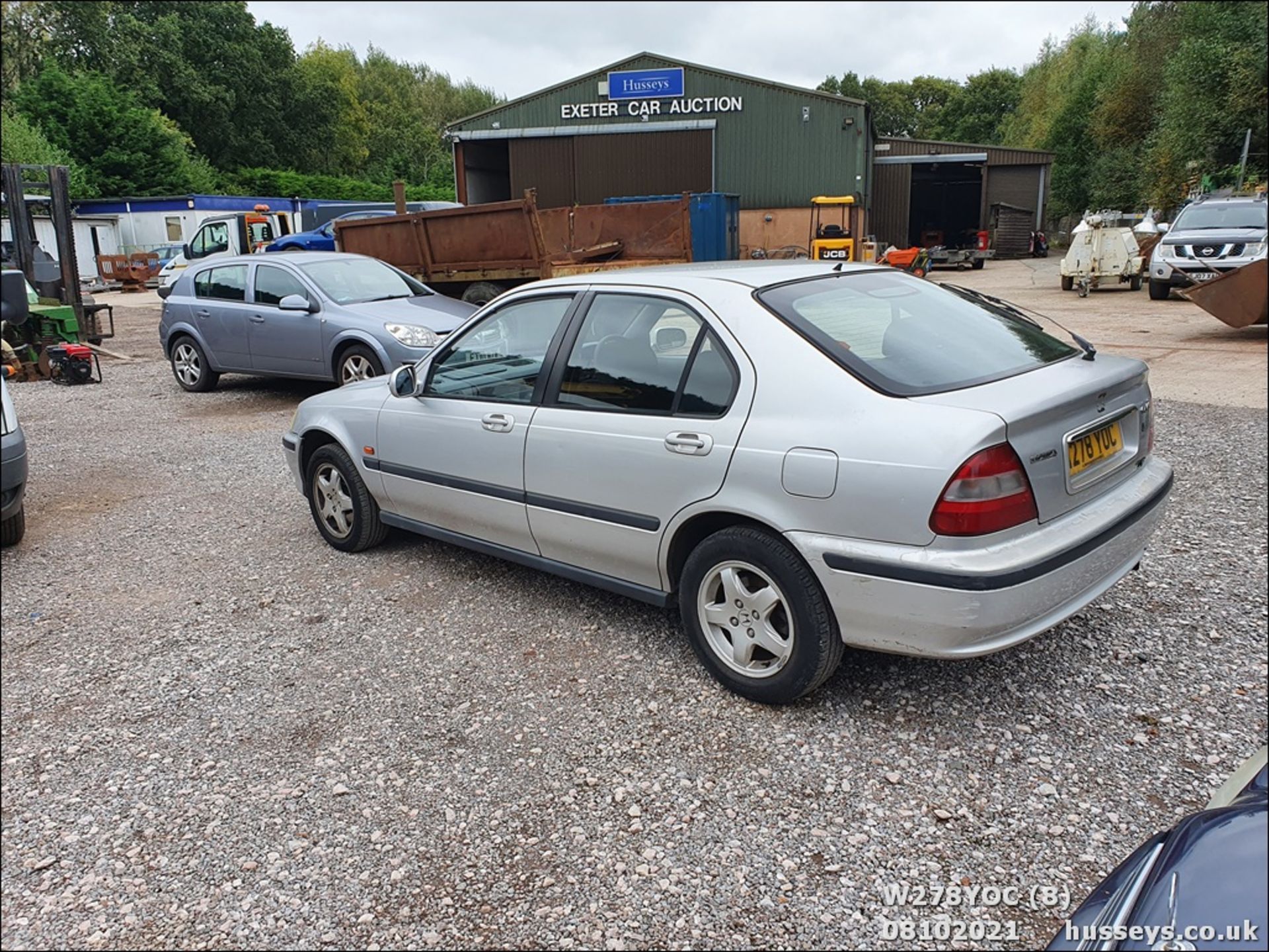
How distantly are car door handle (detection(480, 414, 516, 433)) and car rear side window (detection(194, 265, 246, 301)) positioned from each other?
7.11 m

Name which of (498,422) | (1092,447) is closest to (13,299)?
(498,422)

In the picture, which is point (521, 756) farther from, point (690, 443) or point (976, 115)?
point (976, 115)

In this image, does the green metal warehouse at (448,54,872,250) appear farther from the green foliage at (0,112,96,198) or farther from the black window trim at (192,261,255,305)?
the green foliage at (0,112,96,198)

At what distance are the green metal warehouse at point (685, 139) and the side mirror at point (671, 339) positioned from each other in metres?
23.2

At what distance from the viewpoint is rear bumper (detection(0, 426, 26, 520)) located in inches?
58.6

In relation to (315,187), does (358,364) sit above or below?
below

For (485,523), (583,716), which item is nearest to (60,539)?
(583,716)

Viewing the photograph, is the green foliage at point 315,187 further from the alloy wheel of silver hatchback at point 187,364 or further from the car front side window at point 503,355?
the car front side window at point 503,355

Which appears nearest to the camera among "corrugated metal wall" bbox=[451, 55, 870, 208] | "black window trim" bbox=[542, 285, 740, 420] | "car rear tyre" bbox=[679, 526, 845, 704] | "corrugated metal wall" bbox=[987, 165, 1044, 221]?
"car rear tyre" bbox=[679, 526, 845, 704]

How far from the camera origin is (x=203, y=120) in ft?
57.1

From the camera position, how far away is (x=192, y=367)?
1076 centimetres

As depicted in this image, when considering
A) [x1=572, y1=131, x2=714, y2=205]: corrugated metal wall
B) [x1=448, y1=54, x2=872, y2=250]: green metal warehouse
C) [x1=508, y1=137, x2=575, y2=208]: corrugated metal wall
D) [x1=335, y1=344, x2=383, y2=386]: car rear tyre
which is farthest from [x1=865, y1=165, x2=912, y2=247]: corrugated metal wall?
[x1=335, y1=344, x2=383, y2=386]: car rear tyre

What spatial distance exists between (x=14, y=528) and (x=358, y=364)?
7787mm

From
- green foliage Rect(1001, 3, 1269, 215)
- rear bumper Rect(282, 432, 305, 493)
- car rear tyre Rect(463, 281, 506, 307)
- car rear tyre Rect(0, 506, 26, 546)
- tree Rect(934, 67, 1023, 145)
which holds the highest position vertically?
tree Rect(934, 67, 1023, 145)
